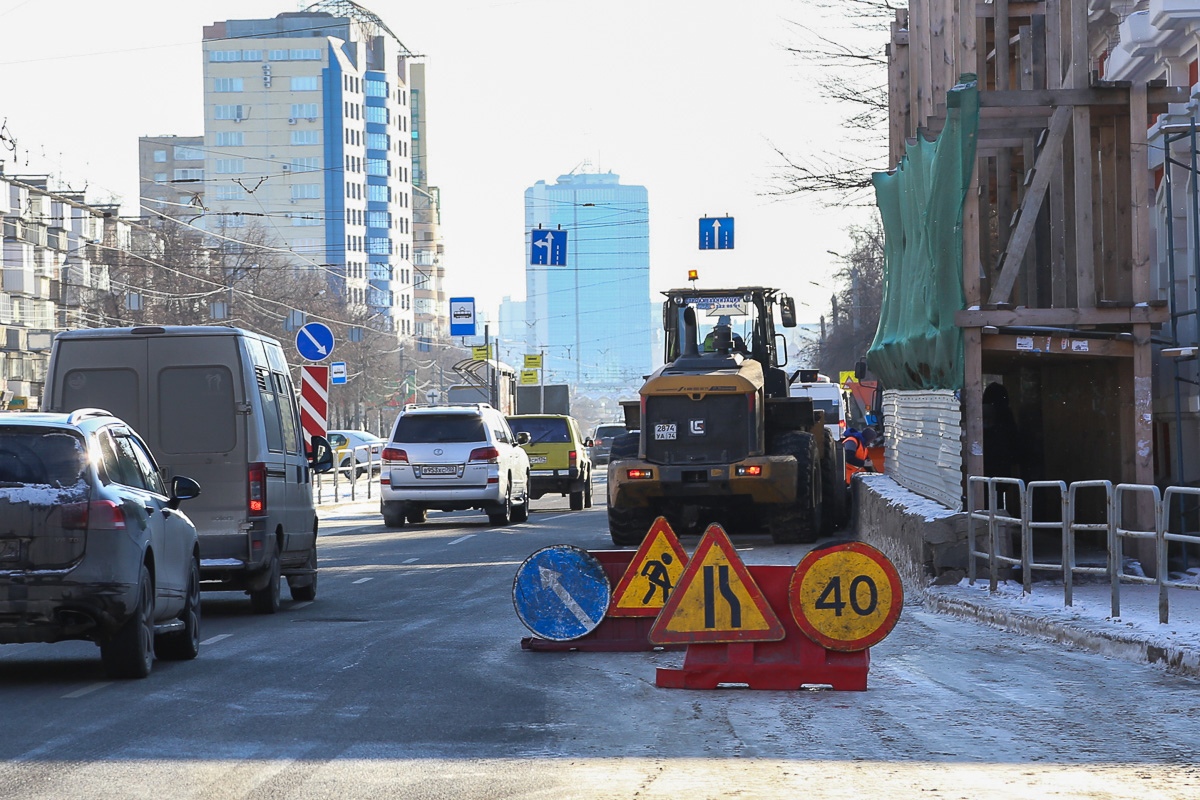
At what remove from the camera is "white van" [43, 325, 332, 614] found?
14336mm

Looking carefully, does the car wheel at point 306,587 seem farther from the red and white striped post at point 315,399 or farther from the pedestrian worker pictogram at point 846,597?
the red and white striped post at point 315,399

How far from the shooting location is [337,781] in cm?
697

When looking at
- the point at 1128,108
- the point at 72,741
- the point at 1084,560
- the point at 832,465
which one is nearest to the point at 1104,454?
the point at 1084,560

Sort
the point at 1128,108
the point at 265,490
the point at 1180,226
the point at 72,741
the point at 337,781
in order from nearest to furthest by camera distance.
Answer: the point at 337,781 < the point at 72,741 < the point at 265,490 < the point at 1128,108 < the point at 1180,226

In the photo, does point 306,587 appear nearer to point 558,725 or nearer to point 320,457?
point 320,457

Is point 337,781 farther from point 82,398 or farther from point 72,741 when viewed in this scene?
point 82,398

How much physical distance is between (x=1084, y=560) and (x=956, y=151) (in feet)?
13.5

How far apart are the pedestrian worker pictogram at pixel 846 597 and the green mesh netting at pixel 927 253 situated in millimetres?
7005

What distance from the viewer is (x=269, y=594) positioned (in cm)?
1502

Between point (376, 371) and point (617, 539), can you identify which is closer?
point (617, 539)

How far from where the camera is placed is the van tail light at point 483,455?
29.2 metres

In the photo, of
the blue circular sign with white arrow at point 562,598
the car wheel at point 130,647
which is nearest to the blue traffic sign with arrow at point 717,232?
the blue circular sign with white arrow at point 562,598

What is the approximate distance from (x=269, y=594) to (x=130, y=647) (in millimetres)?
4685

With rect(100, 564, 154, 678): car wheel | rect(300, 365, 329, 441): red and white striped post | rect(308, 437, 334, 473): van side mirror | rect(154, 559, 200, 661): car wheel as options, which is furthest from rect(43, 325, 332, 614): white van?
rect(300, 365, 329, 441): red and white striped post
